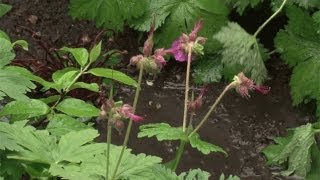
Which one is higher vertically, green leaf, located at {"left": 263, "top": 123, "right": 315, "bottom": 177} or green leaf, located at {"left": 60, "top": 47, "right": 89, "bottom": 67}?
green leaf, located at {"left": 60, "top": 47, "right": 89, "bottom": 67}

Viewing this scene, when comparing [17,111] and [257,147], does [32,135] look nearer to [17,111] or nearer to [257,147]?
[17,111]

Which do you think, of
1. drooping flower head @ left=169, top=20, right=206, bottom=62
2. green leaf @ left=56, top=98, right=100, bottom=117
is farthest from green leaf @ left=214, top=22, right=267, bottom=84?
drooping flower head @ left=169, top=20, right=206, bottom=62

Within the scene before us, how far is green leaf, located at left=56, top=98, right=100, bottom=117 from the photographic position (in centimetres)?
187

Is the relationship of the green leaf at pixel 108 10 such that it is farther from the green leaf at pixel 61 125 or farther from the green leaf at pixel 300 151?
the green leaf at pixel 61 125

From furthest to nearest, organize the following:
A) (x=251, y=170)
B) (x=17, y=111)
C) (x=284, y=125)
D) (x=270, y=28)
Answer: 1. (x=270, y=28)
2. (x=284, y=125)
3. (x=251, y=170)
4. (x=17, y=111)

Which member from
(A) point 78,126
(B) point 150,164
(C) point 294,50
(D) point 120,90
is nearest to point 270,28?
(C) point 294,50

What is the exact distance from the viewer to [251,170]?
247cm

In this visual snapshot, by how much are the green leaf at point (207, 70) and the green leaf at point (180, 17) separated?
0.06 m

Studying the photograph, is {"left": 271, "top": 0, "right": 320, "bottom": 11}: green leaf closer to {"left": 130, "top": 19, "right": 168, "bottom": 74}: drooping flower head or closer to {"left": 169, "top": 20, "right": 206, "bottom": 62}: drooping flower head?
{"left": 169, "top": 20, "right": 206, "bottom": 62}: drooping flower head

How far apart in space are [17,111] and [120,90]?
3.61ft

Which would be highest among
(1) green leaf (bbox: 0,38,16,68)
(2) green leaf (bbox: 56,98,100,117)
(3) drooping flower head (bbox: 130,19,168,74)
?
(3) drooping flower head (bbox: 130,19,168,74)

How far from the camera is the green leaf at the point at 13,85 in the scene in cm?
139

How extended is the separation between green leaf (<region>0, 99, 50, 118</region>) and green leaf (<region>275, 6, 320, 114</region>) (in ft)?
4.07

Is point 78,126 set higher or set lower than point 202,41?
lower
